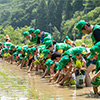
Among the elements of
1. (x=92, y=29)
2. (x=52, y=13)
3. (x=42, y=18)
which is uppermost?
(x=52, y=13)

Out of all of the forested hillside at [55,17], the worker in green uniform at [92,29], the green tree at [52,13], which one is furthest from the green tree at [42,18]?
the worker in green uniform at [92,29]

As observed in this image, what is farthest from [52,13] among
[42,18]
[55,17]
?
[42,18]

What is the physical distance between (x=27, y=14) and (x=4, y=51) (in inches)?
4083

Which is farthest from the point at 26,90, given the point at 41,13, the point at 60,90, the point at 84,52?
the point at 41,13

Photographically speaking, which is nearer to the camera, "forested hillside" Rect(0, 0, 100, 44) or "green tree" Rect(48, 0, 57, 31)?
"forested hillside" Rect(0, 0, 100, 44)

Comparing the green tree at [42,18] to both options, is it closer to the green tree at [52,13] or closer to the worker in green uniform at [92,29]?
the green tree at [52,13]

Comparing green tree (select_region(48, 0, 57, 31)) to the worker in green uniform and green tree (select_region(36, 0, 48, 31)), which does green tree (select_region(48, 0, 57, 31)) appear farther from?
the worker in green uniform

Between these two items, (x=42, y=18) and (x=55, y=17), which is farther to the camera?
(x=42, y=18)

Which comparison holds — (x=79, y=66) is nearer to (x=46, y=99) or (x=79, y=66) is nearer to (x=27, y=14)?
(x=46, y=99)

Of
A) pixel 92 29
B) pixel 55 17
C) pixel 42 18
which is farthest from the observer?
pixel 42 18

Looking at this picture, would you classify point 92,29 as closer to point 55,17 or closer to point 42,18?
point 55,17

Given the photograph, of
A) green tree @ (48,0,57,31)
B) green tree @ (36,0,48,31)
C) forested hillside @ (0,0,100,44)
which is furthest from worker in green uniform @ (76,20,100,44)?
green tree @ (36,0,48,31)

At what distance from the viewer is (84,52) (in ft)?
25.3

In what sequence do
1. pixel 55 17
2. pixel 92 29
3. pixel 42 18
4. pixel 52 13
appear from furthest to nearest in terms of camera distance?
pixel 42 18, pixel 55 17, pixel 52 13, pixel 92 29
